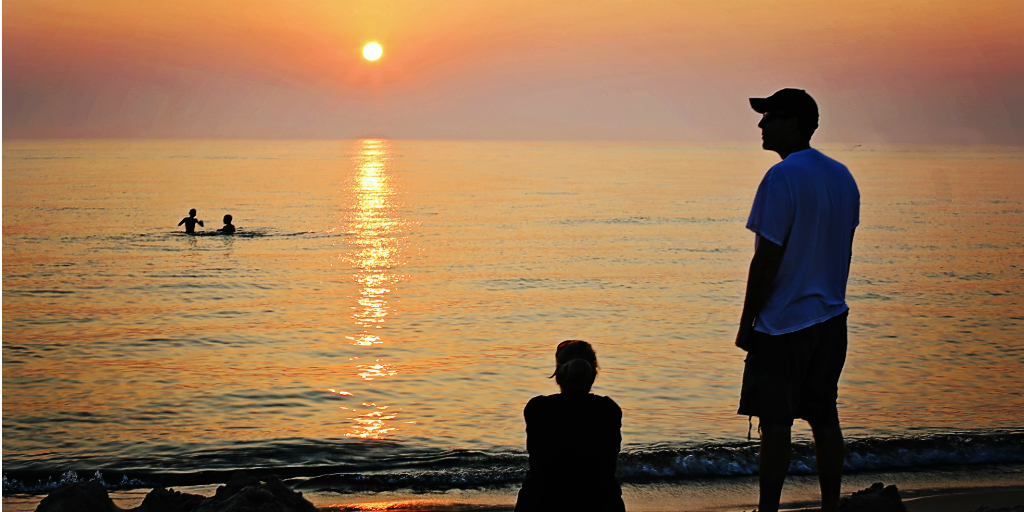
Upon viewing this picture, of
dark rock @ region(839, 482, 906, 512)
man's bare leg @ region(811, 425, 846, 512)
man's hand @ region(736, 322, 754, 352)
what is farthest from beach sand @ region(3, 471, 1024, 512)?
man's hand @ region(736, 322, 754, 352)

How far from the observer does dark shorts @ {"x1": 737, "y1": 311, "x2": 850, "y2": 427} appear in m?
3.51

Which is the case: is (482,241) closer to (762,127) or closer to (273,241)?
(273,241)

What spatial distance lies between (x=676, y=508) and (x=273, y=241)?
21.9m

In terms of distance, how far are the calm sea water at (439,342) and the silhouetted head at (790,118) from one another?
3.35m

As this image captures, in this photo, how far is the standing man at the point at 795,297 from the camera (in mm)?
3459

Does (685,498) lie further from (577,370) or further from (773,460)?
(577,370)

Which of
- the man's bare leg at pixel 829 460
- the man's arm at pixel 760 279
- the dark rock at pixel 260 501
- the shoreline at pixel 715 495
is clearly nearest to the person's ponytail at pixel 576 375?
the man's arm at pixel 760 279

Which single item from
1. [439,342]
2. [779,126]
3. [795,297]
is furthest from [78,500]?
[439,342]

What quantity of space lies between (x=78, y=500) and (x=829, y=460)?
364cm

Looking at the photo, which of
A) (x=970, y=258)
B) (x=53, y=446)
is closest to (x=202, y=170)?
(x=970, y=258)

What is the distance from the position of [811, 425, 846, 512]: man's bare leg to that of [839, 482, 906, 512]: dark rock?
2.70 ft

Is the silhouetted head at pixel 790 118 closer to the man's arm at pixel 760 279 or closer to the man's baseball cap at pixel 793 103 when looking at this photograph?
the man's baseball cap at pixel 793 103

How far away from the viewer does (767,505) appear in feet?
11.8

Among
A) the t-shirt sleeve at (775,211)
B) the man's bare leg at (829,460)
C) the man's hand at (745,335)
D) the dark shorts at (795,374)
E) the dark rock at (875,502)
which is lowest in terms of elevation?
the dark rock at (875,502)
